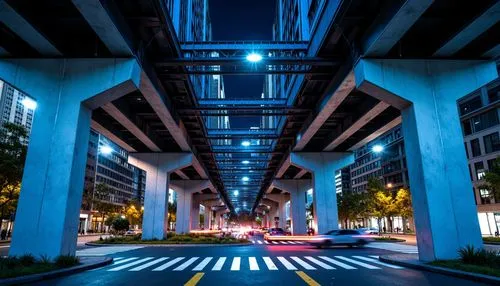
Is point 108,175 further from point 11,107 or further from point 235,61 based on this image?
point 235,61

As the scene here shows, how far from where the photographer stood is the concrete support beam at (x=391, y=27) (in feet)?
36.7

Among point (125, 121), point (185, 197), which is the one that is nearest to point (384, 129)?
point (125, 121)

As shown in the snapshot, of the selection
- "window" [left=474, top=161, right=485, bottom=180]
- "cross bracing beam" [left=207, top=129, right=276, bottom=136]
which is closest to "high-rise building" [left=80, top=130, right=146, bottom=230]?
"cross bracing beam" [left=207, top=129, right=276, bottom=136]

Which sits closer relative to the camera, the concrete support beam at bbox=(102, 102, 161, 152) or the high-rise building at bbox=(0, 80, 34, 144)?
the concrete support beam at bbox=(102, 102, 161, 152)

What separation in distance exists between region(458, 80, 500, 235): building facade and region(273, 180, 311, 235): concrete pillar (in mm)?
24710

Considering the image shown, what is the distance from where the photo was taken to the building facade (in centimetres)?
4881

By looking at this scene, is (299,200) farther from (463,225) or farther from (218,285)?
(218,285)

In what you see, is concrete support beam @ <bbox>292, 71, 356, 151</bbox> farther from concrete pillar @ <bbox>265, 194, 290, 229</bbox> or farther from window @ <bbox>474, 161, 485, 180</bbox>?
concrete pillar @ <bbox>265, 194, 290, 229</bbox>

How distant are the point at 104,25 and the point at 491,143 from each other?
55.7 metres

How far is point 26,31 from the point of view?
13.1m

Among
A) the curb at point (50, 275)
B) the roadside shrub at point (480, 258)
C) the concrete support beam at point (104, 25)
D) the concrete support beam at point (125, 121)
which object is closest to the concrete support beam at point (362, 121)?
the roadside shrub at point (480, 258)

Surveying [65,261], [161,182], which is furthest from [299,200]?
[65,261]

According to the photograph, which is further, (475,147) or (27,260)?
(475,147)

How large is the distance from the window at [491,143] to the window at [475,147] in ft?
4.78
